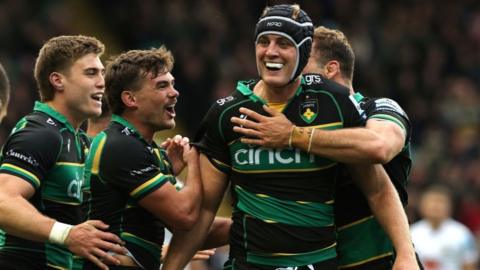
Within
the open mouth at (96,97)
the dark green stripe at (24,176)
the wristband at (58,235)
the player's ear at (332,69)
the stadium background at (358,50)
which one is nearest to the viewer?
the wristband at (58,235)

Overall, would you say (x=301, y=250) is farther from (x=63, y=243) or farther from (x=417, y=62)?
(x=417, y=62)

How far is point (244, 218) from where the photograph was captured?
7027mm

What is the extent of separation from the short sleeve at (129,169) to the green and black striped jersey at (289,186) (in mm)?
522

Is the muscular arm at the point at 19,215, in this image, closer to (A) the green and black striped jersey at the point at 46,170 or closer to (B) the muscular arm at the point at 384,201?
(A) the green and black striped jersey at the point at 46,170

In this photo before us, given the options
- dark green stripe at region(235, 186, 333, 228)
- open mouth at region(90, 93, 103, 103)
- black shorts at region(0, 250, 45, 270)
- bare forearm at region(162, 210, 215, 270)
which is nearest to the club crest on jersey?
dark green stripe at region(235, 186, 333, 228)

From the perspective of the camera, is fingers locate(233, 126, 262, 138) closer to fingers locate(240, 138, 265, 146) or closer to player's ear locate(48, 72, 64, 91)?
fingers locate(240, 138, 265, 146)

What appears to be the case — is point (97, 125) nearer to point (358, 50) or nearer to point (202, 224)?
point (202, 224)

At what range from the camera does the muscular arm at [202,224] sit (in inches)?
285

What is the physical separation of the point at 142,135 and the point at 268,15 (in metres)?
1.21

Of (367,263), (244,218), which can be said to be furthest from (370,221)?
(244,218)

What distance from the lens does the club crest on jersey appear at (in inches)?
272

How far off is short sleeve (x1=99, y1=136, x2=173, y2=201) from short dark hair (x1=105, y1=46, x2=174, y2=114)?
1.26 feet

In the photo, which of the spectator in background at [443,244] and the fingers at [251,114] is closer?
the fingers at [251,114]

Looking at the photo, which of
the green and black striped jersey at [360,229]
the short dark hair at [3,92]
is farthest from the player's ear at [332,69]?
the short dark hair at [3,92]
